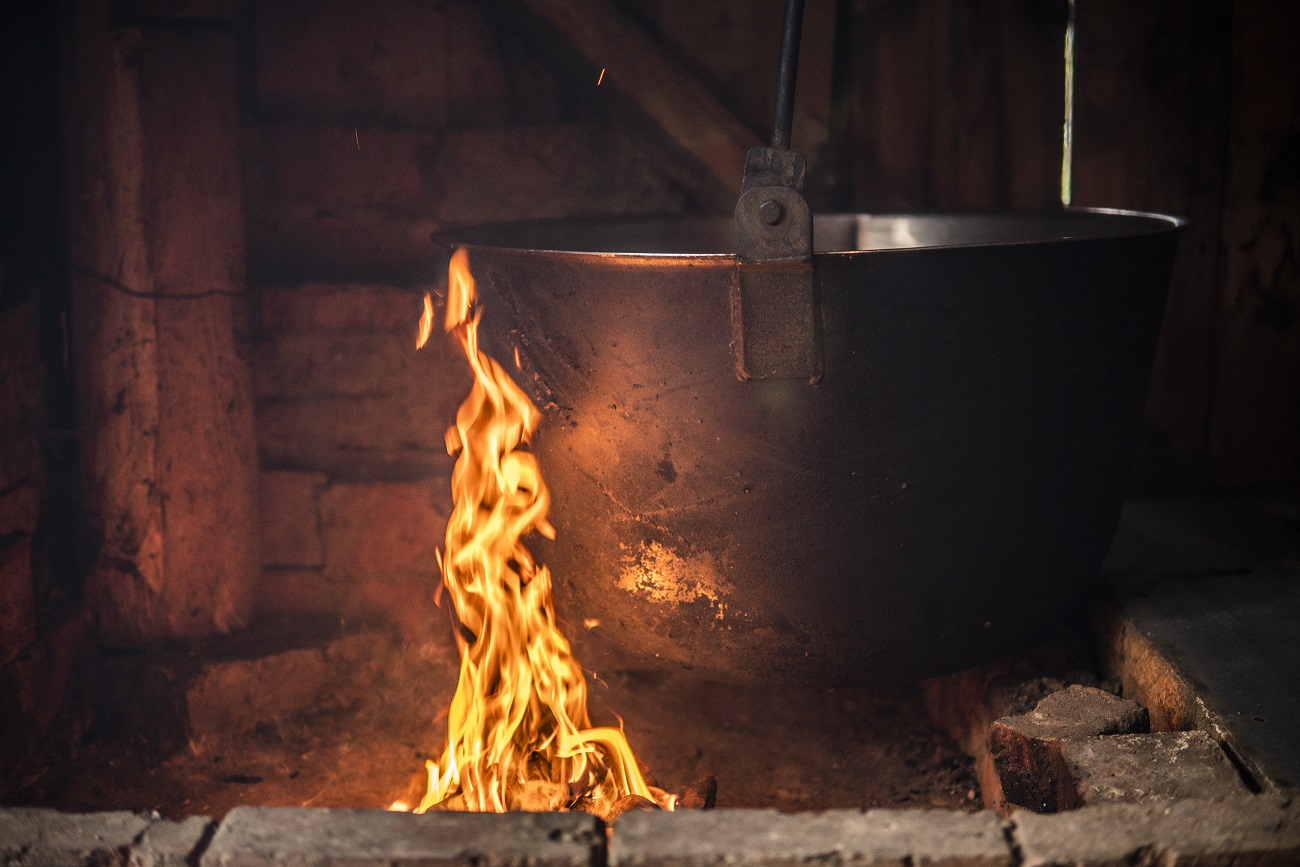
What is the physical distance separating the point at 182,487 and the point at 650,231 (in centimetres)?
114

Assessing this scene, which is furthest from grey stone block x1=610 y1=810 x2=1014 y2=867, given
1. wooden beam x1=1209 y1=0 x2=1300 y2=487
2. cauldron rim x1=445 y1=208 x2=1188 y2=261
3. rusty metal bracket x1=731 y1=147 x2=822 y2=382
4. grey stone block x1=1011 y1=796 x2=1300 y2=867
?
wooden beam x1=1209 y1=0 x2=1300 y2=487

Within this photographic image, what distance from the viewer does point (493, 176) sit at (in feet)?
8.87

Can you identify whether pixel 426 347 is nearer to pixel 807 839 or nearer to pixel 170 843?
pixel 170 843

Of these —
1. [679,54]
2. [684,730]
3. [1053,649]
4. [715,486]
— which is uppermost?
[679,54]

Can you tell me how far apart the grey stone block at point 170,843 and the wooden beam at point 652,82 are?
1679 millimetres

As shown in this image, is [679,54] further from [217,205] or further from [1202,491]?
[1202,491]

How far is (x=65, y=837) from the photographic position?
4.65 feet

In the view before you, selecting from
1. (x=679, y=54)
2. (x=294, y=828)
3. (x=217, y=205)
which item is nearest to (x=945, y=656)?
(x=294, y=828)

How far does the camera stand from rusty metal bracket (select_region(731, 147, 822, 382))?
1519 mm

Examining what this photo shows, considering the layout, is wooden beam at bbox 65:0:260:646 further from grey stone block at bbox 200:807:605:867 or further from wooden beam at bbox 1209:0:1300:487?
wooden beam at bbox 1209:0:1300:487

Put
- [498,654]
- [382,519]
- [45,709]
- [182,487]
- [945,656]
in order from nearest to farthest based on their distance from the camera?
1. [945,656]
2. [498,654]
3. [45,709]
4. [182,487]
5. [382,519]

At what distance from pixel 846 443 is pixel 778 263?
31cm

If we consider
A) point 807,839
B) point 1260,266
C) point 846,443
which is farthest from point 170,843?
point 1260,266

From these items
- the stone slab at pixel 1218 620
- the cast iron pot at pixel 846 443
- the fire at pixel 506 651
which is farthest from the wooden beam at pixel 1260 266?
the fire at pixel 506 651
